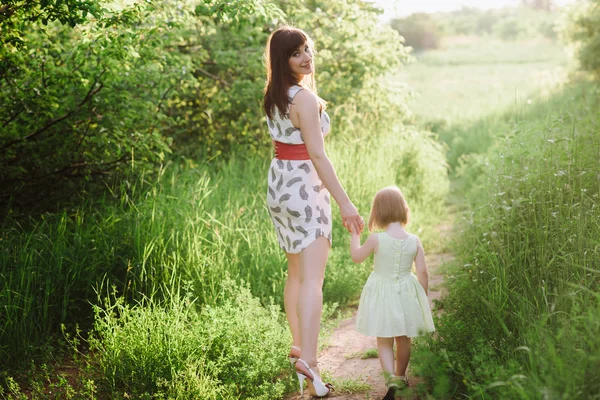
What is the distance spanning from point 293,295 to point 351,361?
0.73m

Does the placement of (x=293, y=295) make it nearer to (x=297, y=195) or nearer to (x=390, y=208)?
(x=297, y=195)

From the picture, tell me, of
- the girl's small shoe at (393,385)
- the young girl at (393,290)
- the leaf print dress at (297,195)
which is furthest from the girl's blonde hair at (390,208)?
the girl's small shoe at (393,385)

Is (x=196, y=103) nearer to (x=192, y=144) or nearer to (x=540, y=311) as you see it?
(x=192, y=144)

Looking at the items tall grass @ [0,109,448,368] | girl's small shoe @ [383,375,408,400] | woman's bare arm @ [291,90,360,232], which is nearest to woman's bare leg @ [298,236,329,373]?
woman's bare arm @ [291,90,360,232]

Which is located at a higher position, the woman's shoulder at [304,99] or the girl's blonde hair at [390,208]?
the woman's shoulder at [304,99]

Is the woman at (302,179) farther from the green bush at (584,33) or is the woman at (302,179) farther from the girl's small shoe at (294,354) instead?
the green bush at (584,33)

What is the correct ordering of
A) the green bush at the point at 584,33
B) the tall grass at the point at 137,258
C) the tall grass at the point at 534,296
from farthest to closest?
the green bush at the point at 584,33, the tall grass at the point at 137,258, the tall grass at the point at 534,296

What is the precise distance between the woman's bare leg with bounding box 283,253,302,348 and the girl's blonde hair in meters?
0.52

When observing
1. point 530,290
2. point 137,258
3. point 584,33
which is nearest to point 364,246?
point 530,290

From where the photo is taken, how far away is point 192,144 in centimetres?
816

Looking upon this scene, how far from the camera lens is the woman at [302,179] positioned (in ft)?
10.8

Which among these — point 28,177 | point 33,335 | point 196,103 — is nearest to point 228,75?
point 196,103

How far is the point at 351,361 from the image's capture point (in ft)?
13.2

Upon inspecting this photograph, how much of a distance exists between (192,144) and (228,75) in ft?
3.63
